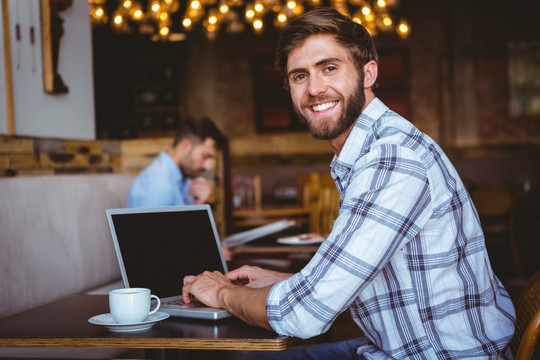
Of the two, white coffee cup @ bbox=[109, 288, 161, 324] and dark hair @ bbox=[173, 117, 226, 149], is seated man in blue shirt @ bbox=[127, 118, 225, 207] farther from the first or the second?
white coffee cup @ bbox=[109, 288, 161, 324]

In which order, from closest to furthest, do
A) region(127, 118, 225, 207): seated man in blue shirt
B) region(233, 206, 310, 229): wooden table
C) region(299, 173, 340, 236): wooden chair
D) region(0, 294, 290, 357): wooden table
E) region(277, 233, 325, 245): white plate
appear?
region(0, 294, 290, 357): wooden table → region(277, 233, 325, 245): white plate → region(127, 118, 225, 207): seated man in blue shirt → region(299, 173, 340, 236): wooden chair → region(233, 206, 310, 229): wooden table

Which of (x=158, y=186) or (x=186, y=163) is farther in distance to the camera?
(x=186, y=163)

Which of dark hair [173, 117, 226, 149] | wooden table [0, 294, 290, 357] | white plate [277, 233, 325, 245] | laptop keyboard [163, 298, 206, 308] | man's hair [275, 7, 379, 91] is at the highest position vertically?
man's hair [275, 7, 379, 91]

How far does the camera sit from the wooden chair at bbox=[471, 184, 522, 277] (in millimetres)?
5453

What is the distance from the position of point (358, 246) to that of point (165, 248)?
2.04ft

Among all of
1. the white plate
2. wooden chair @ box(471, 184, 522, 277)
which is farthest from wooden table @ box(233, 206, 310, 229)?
the white plate

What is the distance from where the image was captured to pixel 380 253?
113 centimetres

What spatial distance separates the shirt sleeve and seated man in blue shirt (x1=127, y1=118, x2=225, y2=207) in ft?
6.48

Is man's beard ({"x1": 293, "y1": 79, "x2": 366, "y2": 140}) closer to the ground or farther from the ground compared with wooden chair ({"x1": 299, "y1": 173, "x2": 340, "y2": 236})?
farther from the ground

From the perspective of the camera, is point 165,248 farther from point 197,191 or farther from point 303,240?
point 197,191

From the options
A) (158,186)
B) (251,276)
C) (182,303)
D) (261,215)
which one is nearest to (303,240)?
(158,186)

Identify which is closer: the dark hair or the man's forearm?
the man's forearm

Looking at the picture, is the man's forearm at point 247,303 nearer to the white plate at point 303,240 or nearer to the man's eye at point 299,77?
the man's eye at point 299,77

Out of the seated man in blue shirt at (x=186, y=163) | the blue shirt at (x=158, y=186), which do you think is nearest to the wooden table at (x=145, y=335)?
the blue shirt at (x=158, y=186)
